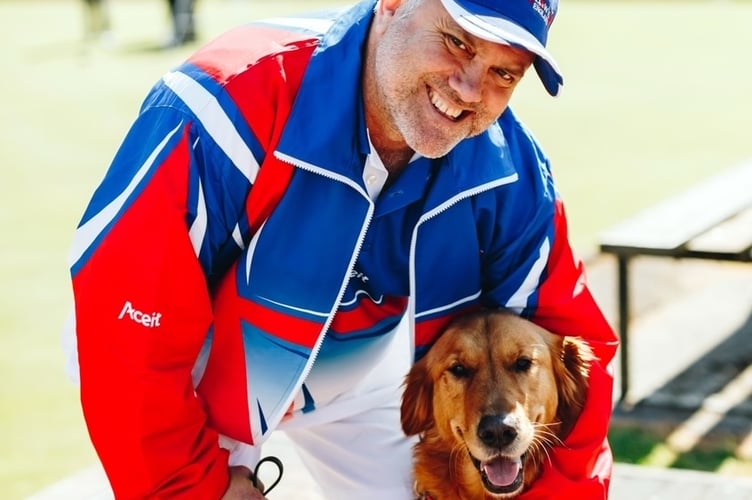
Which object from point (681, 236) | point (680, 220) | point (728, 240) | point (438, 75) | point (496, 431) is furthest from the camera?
point (680, 220)

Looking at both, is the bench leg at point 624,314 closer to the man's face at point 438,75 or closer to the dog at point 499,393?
the dog at point 499,393

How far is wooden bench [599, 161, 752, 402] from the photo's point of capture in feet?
19.2

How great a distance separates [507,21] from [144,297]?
3.78 ft

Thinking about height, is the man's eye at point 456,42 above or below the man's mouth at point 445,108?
A: above

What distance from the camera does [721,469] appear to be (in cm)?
534

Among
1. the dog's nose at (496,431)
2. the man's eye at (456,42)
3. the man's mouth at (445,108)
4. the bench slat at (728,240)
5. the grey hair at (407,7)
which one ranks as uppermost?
the grey hair at (407,7)

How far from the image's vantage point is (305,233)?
338cm

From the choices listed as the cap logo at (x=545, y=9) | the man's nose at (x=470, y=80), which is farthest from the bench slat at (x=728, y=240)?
the man's nose at (x=470, y=80)

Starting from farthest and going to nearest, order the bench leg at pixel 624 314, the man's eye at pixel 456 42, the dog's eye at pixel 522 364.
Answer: the bench leg at pixel 624 314 → the dog's eye at pixel 522 364 → the man's eye at pixel 456 42

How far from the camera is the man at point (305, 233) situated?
3193 mm

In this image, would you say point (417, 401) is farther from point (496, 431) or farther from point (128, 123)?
point (128, 123)

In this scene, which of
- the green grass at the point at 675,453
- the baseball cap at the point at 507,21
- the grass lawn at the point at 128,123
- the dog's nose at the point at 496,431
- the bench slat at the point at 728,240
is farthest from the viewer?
the grass lawn at the point at 128,123

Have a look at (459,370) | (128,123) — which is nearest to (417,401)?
(459,370)

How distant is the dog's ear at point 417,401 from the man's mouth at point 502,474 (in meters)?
0.31
